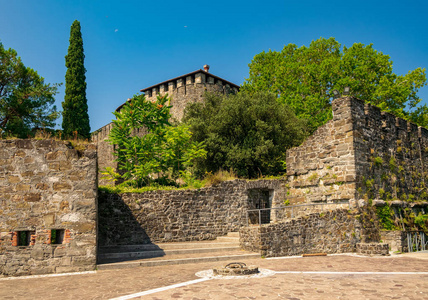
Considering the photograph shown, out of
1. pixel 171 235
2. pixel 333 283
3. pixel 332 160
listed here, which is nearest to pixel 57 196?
pixel 171 235

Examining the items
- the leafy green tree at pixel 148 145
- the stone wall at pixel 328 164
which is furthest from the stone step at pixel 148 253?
the stone wall at pixel 328 164

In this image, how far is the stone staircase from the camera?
9672 millimetres

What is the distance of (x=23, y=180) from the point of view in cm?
899

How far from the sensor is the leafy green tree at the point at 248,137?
1828 cm

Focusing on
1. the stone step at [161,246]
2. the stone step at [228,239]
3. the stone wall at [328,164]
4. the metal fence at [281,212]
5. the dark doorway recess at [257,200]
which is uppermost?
the stone wall at [328,164]

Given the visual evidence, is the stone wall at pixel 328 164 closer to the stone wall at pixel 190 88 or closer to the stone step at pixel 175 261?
the stone step at pixel 175 261

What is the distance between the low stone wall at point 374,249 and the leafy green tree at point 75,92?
19.1m

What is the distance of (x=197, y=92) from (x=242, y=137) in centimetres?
1408

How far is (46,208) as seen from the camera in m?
8.95

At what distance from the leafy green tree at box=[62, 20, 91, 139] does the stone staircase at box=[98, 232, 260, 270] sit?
14.5 m

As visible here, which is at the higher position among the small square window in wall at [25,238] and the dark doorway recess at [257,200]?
the dark doorway recess at [257,200]

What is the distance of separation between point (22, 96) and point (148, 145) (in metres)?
15.4

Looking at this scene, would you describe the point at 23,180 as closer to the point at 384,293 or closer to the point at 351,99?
the point at 384,293

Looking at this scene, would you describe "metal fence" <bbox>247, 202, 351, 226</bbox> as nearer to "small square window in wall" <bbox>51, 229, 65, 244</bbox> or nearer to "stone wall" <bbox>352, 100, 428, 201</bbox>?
"stone wall" <bbox>352, 100, 428, 201</bbox>
